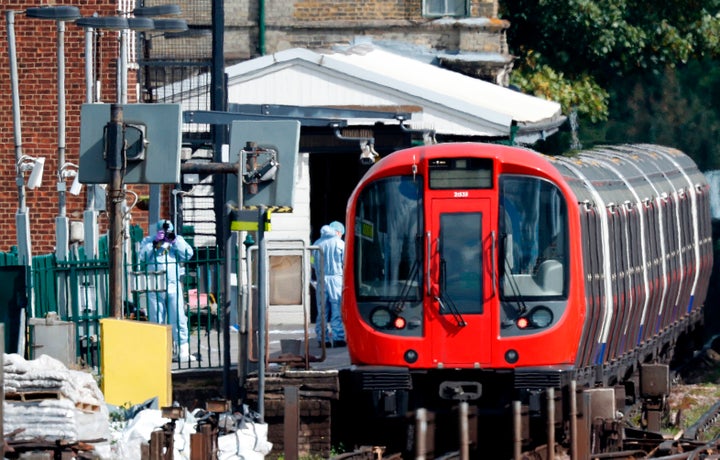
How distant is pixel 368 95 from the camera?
84.6 ft

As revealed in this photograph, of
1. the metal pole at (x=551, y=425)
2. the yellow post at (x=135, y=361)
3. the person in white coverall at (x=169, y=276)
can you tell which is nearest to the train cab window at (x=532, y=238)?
the metal pole at (x=551, y=425)

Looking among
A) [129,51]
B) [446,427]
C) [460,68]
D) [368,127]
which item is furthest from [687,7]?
[446,427]

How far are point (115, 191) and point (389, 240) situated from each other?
250 centimetres

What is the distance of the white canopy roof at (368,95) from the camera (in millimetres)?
25203

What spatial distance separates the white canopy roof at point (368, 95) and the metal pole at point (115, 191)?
33.6 feet

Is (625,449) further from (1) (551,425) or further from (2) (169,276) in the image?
(2) (169,276)

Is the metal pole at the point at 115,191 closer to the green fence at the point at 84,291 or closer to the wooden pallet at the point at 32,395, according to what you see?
the wooden pallet at the point at 32,395

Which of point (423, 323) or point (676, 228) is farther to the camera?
point (676, 228)

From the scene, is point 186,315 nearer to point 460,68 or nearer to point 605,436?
point 605,436

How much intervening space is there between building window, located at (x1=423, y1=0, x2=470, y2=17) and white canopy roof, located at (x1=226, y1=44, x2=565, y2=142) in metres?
6.82

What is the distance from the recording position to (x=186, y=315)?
63.7 ft

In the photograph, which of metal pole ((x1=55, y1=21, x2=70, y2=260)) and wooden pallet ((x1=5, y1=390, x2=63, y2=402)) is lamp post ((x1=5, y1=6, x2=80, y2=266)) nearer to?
metal pole ((x1=55, y1=21, x2=70, y2=260))

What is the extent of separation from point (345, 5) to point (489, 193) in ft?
60.4

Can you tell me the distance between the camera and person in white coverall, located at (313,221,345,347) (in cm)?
2000
